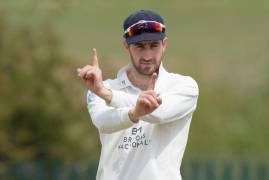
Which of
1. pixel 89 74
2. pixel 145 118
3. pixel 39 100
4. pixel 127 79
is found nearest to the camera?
pixel 89 74

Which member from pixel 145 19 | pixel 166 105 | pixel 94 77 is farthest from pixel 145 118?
pixel 145 19

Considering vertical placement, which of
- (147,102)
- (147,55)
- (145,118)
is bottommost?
(145,118)

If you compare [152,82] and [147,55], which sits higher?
[147,55]

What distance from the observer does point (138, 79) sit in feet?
23.4

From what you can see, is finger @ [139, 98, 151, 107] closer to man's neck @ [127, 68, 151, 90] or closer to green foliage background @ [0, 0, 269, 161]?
man's neck @ [127, 68, 151, 90]

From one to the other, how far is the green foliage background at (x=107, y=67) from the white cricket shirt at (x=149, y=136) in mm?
10062

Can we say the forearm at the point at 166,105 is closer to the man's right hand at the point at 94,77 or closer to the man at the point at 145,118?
the man at the point at 145,118

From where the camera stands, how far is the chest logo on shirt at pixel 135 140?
23.2 ft

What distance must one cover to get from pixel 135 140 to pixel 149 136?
0.09 metres

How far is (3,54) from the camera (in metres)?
17.3

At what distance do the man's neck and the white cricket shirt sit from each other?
25mm

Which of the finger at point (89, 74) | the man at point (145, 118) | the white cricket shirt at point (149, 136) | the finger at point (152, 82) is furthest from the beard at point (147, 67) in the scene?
the finger at point (89, 74)

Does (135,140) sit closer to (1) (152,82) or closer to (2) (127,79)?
(2) (127,79)

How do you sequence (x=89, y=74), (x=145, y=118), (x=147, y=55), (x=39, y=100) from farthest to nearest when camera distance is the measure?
(x=39, y=100) → (x=147, y=55) → (x=145, y=118) → (x=89, y=74)
